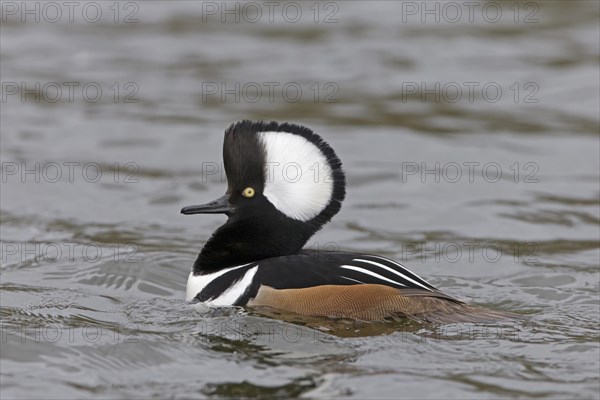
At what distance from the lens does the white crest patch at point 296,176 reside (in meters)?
7.80

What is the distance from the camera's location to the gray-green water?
7.09m

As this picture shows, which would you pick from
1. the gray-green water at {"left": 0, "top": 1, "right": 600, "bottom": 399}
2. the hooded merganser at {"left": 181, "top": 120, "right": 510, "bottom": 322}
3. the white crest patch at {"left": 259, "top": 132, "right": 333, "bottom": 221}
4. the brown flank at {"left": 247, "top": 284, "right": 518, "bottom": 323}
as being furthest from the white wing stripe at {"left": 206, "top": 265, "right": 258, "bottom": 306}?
the white crest patch at {"left": 259, "top": 132, "right": 333, "bottom": 221}

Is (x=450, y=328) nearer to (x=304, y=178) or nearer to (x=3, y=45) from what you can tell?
(x=304, y=178)

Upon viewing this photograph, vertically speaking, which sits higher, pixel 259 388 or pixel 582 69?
pixel 582 69

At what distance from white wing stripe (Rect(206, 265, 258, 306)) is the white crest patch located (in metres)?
0.52

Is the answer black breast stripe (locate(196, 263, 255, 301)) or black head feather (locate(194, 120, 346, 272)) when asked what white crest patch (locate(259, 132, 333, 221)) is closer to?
black head feather (locate(194, 120, 346, 272))

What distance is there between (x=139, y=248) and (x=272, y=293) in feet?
9.96

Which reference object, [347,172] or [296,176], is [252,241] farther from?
[347,172]

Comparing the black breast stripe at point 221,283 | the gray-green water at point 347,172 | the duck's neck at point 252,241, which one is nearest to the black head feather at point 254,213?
the duck's neck at point 252,241

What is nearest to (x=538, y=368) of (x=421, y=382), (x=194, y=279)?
(x=421, y=382)

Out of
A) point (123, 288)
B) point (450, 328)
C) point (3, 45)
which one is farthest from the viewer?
point (3, 45)

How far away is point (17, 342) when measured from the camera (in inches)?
299

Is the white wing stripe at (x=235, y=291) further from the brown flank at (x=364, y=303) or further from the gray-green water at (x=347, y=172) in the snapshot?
Result: the brown flank at (x=364, y=303)

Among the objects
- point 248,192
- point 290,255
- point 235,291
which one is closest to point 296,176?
point 248,192
